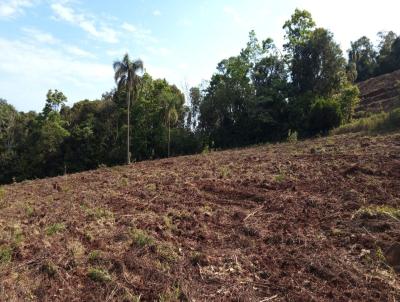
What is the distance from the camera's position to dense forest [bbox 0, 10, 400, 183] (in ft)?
107

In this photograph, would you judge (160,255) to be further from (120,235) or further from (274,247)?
(274,247)

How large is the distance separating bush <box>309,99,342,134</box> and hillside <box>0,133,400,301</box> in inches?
662

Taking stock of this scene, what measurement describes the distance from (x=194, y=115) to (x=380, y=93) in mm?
16296

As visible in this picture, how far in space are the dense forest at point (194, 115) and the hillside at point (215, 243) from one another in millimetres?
21025

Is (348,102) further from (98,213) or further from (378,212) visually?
(98,213)

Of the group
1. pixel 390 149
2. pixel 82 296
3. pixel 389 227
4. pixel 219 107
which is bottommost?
pixel 82 296

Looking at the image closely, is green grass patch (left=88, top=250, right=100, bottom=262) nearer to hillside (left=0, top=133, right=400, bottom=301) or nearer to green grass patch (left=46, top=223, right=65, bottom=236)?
hillside (left=0, top=133, right=400, bottom=301)

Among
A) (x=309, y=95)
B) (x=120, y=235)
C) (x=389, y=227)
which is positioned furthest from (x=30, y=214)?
(x=309, y=95)

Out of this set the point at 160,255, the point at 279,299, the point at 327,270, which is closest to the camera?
the point at 279,299

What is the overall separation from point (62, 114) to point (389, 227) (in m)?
37.5

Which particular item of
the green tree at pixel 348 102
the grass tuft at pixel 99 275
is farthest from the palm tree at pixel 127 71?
the grass tuft at pixel 99 275

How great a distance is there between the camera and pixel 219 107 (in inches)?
1398

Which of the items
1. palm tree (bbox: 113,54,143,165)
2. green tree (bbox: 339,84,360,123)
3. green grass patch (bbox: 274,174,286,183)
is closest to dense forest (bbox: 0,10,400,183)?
green tree (bbox: 339,84,360,123)

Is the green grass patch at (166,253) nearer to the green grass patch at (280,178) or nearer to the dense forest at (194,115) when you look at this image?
the green grass patch at (280,178)
